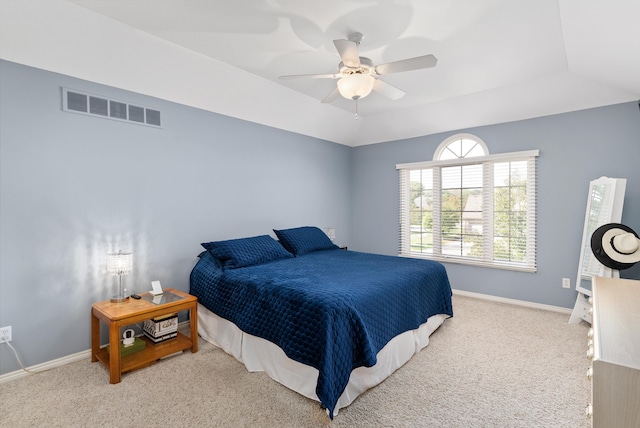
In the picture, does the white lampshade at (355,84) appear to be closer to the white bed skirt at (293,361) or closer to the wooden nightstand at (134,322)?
the white bed skirt at (293,361)

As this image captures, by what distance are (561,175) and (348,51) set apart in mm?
3105

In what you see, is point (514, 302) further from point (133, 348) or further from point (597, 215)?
point (133, 348)

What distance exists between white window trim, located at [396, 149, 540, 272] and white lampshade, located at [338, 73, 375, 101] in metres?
2.44

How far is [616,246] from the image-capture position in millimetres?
2881

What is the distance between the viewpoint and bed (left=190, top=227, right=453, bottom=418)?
1.93 meters

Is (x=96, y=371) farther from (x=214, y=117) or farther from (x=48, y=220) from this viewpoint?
(x=214, y=117)

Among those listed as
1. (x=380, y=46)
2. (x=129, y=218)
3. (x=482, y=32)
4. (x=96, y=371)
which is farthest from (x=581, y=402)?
(x=129, y=218)

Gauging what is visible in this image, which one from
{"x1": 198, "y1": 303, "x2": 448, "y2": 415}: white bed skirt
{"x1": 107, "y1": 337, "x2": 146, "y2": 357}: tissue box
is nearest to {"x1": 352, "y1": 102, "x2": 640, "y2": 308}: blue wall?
{"x1": 198, "y1": 303, "x2": 448, "y2": 415}: white bed skirt

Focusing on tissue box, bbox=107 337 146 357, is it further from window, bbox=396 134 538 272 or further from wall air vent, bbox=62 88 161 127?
window, bbox=396 134 538 272

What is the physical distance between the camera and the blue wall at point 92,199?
7.56 ft

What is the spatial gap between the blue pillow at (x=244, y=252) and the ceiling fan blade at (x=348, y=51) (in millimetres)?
1966

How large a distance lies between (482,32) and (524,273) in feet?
9.60

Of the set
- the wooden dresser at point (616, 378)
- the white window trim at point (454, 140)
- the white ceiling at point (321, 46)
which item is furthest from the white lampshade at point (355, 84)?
the white window trim at point (454, 140)

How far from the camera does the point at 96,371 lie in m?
2.40
